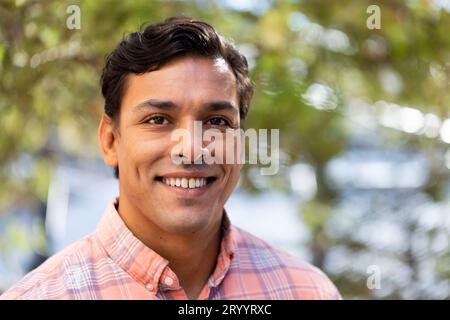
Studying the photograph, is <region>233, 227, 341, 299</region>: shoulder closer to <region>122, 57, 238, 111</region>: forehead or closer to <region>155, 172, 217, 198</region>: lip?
<region>155, 172, 217, 198</region>: lip

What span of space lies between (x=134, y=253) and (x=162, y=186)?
0.13 meters

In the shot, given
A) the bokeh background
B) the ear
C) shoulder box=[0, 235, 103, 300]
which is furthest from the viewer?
the bokeh background

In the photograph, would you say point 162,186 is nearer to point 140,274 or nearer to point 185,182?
point 185,182

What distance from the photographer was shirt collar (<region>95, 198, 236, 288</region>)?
1312 millimetres

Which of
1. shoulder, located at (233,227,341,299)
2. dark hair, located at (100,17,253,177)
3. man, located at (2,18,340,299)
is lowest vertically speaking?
shoulder, located at (233,227,341,299)

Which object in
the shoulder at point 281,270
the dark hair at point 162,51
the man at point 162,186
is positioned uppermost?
the dark hair at point 162,51

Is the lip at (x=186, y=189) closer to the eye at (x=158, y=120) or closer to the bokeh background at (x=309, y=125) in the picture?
the eye at (x=158, y=120)

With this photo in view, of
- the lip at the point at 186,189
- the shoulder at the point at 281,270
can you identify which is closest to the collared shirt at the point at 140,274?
the shoulder at the point at 281,270

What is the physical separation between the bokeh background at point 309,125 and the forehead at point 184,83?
0.87 m

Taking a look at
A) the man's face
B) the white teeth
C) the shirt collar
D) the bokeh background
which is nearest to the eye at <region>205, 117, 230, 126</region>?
the man's face

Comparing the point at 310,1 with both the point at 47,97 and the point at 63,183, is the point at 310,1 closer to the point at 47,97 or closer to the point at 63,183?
the point at 47,97

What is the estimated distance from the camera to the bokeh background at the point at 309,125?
2318mm

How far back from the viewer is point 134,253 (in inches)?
52.4

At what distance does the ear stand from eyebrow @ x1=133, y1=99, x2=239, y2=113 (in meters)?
0.11
